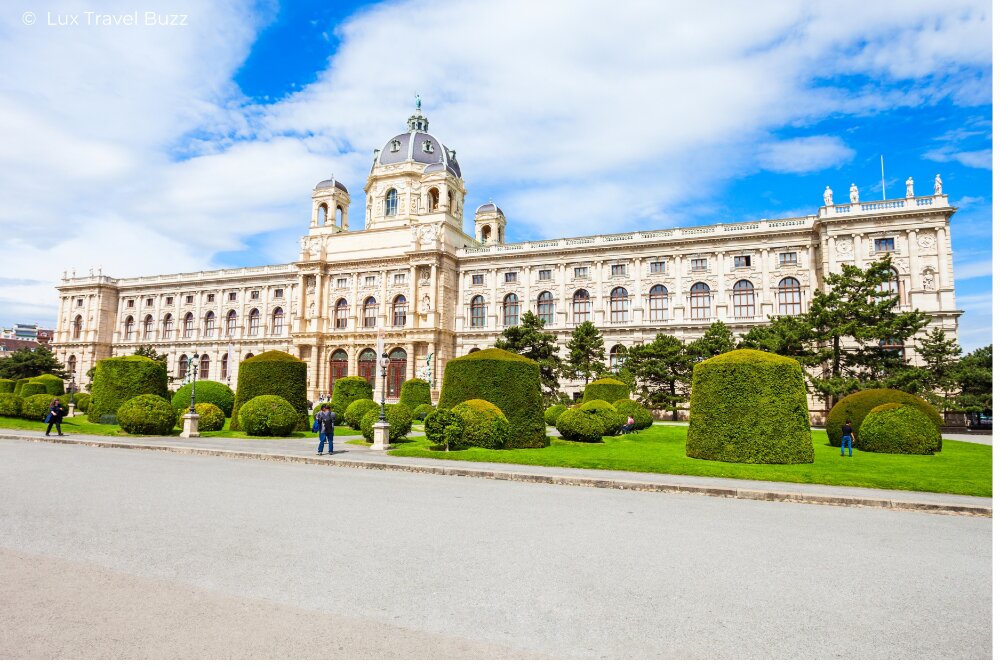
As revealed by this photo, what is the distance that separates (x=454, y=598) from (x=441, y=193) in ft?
186

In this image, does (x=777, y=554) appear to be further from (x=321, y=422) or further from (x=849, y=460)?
(x=321, y=422)

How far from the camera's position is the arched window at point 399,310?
56.9 m

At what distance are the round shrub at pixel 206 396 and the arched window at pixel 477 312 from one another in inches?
1050

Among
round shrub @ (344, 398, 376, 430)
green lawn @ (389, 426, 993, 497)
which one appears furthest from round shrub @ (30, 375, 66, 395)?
green lawn @ (389, 426, 993, 497)

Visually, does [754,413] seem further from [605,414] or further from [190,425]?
[190,425]

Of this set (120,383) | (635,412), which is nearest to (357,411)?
(120,383)

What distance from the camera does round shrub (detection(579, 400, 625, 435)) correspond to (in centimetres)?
2362

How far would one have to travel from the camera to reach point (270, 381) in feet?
89.0

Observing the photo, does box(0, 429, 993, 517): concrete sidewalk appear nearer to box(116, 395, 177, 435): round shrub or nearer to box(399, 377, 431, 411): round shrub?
box(116, 395, 177, 435): round shrub

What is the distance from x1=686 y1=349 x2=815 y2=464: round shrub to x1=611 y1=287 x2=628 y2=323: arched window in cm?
3381

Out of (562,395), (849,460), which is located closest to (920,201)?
(562,395)

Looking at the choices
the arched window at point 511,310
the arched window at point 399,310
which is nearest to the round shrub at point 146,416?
the arched window at point 399,310

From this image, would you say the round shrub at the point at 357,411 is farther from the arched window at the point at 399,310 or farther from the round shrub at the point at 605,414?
the arched window at the point at 399,310

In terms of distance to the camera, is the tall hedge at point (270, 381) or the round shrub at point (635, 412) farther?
the round shrub at point (635, 412)
